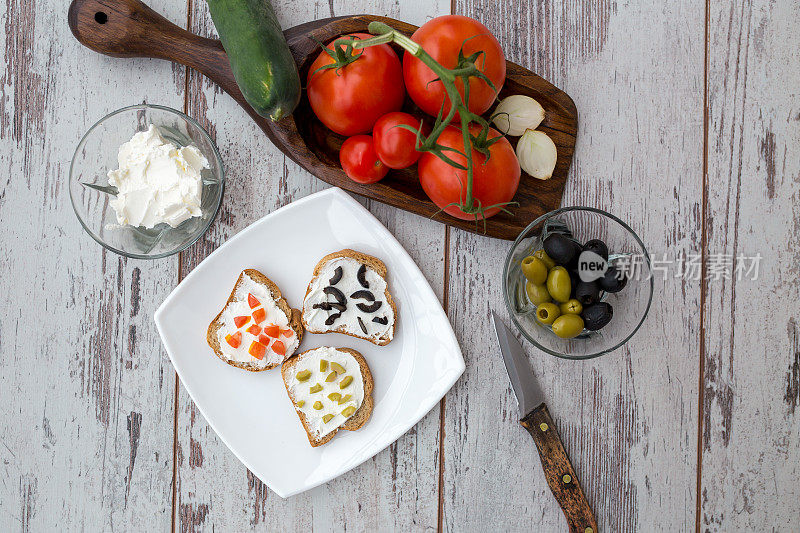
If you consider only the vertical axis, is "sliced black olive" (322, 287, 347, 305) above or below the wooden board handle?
below

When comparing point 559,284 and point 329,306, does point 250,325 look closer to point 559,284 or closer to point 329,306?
point 329,306

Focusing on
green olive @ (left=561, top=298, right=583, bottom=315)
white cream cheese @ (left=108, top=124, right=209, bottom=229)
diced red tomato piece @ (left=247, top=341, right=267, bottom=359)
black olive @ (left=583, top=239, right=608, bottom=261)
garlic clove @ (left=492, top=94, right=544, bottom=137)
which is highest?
garlic clove @ (left=492, top=94, right=544, bottom=137)

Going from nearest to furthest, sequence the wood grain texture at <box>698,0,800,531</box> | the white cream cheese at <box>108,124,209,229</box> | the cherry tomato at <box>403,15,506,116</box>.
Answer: the cherry tomato at <box>403,15,506,116</box> < the white cream cheese at <box>108,124,209,229</box> < the wood grain texture at <box>698,0,800,531</box>

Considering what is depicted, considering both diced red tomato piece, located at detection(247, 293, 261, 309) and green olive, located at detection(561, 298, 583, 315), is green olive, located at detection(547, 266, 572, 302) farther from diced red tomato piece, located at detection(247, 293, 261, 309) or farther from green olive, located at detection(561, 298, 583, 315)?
diced red tomato piece, located at detection(247, 293, 261, 309)

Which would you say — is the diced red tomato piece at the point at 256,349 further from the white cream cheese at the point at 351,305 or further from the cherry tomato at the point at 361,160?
the cherry tomato at the point at 361,160

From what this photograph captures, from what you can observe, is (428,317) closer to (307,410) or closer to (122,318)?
(307,410)

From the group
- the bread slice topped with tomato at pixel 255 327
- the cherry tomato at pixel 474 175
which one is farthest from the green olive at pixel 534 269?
the bread slice topped with tomato at pixel 255 327

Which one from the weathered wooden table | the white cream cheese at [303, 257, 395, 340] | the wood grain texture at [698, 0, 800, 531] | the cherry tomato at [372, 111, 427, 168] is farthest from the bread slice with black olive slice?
the wood grain texture at [698, 0, 800, 531]
